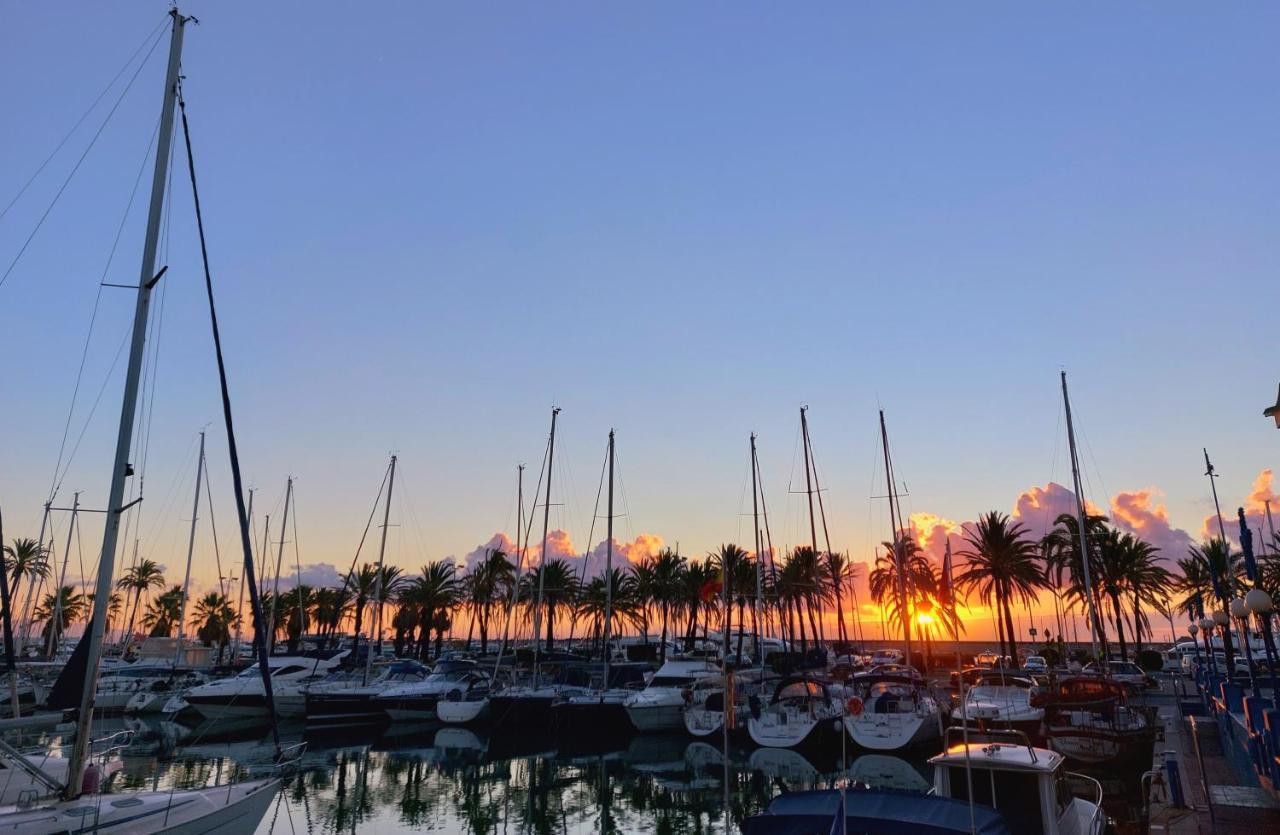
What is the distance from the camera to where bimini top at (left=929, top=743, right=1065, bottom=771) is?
1398 cm

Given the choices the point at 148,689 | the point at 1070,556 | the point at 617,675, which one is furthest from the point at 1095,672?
the point at 148,689

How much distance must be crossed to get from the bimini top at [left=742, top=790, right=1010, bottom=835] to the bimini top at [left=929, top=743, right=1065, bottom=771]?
148 centimetres

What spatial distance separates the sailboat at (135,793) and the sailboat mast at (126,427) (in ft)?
0.05

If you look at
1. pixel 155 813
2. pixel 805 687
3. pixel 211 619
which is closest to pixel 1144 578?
pixel 805 687

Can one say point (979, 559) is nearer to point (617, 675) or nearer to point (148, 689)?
point (617, 675)

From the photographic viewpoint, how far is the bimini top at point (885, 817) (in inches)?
473

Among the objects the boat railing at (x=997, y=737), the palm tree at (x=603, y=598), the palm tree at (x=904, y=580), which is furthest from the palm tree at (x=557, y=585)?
the boat railing at (x=997, y=737)

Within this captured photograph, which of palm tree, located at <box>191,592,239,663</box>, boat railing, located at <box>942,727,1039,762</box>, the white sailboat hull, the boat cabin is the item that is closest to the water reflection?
boat railing, located at <box>942,727,1039,762</box>

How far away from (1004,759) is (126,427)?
1785 centimetres

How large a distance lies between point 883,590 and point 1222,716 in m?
51.1

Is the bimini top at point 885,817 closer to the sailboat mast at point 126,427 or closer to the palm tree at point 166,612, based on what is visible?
the sailboat mast at point 126,427

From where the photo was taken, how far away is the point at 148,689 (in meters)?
55.3

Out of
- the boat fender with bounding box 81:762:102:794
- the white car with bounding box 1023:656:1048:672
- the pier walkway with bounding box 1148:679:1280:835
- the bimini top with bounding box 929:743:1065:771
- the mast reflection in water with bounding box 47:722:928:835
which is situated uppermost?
the bimini top with bounding box 929:743:1065:771

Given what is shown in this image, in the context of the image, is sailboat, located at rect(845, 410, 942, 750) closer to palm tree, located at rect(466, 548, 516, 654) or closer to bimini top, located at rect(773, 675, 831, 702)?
bimini top, located at rect(773, 675, 831, 702)
